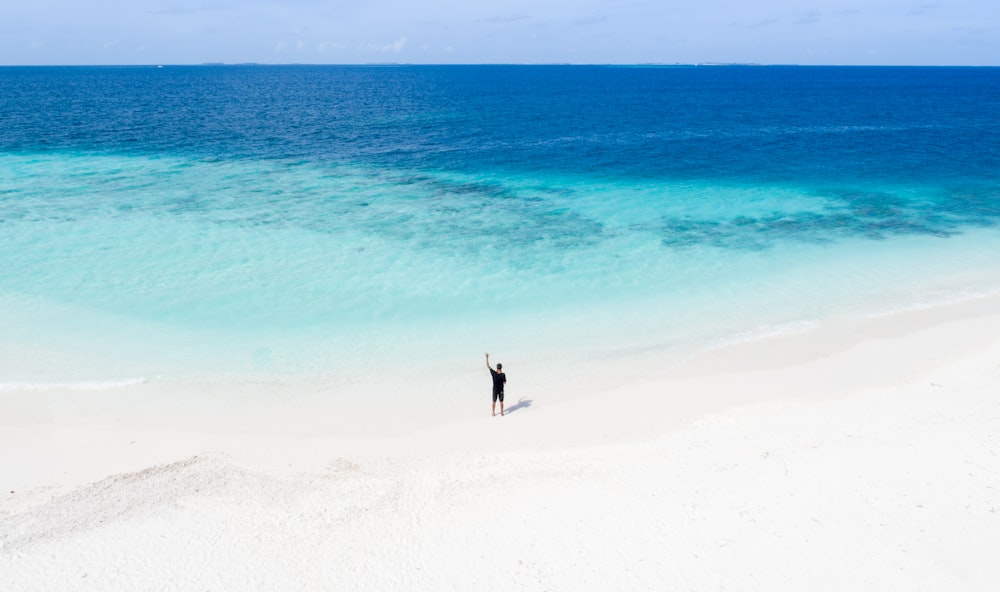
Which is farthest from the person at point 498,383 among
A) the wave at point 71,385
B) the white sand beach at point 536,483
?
the wave at point 71,385

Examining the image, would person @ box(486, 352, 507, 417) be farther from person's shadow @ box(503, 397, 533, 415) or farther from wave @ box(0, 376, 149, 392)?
wave @ box(0, 376, 149, 392)

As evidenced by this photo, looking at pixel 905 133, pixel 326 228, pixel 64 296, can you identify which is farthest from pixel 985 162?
pixel 64 296

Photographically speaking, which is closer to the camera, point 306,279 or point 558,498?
point 558,498

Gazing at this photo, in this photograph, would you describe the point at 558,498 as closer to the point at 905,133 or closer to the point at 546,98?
the point at 905,133

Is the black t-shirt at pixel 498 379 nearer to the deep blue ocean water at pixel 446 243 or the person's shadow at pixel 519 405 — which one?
the person's shadow at pixel 519 405

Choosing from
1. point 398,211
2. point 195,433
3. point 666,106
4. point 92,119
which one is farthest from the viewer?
point 666,106

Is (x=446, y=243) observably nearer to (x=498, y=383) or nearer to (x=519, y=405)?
(x=519, y=405)

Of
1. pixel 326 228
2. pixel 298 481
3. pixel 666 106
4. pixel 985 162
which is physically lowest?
pixel 298 481
